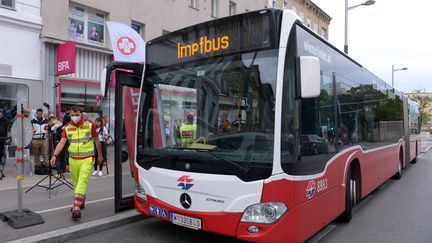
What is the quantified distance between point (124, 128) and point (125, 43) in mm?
3274

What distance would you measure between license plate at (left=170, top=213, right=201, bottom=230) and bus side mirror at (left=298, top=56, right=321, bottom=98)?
6.16 ft

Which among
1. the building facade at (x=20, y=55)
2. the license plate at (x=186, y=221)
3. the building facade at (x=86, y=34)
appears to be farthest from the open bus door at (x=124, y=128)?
the building facade at (x=20, y=55)

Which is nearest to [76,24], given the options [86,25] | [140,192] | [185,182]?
[86,25]

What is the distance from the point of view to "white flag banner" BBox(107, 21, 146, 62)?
28.0 feet

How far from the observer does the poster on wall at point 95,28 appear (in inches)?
603

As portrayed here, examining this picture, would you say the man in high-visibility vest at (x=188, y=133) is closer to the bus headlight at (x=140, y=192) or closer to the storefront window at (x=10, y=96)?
the bus headlight at (x=140, y=192)

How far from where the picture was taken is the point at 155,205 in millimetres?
4758

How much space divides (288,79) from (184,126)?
4.81ft

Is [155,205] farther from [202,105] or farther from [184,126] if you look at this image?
[202,105]

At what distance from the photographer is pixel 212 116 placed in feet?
14.9

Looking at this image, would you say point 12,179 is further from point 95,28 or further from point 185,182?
point 95,28

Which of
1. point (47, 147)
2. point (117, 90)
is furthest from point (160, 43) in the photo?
point (47, 147)

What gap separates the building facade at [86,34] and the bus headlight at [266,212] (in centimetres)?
833

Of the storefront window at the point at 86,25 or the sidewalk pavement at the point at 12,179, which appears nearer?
the sidewalk pavement at the point at 12,179
